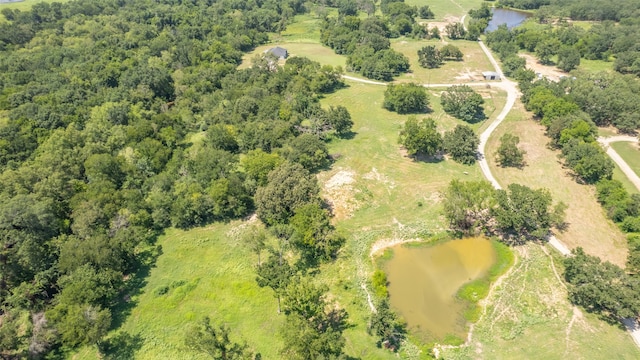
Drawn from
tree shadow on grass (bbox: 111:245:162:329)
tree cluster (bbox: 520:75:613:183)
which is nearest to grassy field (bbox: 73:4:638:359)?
tree shadow on grass (bbox: 111:245:162:329)

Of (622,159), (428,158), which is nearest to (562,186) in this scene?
(622,159)

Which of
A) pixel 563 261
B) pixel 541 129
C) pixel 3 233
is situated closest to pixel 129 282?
pixel 3 233

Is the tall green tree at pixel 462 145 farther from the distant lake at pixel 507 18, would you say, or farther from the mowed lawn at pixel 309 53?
the distant lake at pixel 507 18

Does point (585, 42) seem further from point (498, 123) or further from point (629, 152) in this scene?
point (498, 123)

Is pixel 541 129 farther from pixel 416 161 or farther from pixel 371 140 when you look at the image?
pixel 371 140

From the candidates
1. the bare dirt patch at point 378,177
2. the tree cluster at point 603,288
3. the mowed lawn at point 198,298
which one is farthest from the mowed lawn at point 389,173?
the mowed lawn at point 198,298

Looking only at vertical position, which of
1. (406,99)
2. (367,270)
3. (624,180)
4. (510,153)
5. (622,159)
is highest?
(406,99)
